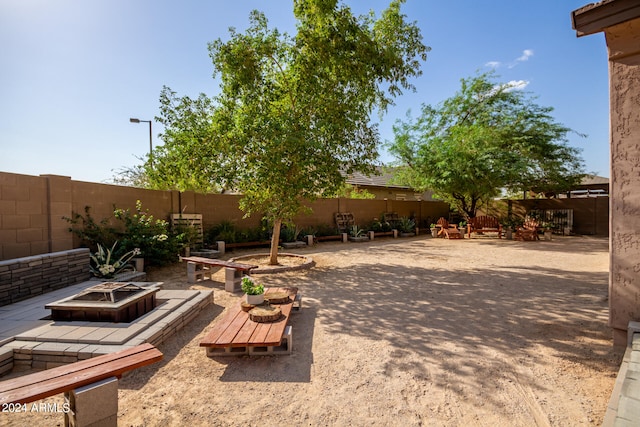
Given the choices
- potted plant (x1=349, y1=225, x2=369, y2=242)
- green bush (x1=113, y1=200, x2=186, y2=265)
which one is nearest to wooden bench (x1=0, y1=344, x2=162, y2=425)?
green bush (x1=113, y1=200, x2=186, y2=265)

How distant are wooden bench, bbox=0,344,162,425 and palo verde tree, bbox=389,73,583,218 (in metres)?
13.5

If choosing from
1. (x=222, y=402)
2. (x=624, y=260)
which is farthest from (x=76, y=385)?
(x=624, y=260)

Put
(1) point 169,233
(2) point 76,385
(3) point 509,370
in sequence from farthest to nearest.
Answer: (1) point 169,233 → (3) point 509,370 → (2) point 76,385

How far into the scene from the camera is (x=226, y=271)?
239 inches

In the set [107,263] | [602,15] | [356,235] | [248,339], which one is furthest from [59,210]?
[356,235]

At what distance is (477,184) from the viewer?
545 inches

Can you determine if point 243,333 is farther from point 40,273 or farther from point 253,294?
point 40,273

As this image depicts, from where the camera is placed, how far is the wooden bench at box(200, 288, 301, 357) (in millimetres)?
3244

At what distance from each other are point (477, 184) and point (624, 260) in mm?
11244

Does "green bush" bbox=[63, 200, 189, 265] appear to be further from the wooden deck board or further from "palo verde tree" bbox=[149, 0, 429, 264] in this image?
the wooden deck board

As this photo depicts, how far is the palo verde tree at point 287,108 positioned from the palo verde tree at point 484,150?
7058 millimetres

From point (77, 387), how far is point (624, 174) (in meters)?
5.06

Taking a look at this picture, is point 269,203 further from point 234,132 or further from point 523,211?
point 523,211

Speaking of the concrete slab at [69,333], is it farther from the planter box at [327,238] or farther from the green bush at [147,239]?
the planter box at [327,238]
